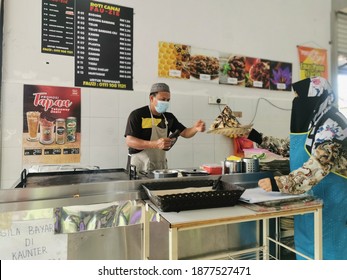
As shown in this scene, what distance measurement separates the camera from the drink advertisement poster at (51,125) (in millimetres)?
2119

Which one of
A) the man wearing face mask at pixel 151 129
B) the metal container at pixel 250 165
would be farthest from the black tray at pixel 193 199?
the man wearing face mask at pixel 151 129

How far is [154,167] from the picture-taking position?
218 centimetres

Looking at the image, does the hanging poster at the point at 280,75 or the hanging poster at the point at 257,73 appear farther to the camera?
the hanging poster at the point at 280,75

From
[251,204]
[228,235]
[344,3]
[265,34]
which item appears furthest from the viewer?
[344,3]

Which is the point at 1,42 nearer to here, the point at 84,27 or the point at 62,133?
the point at 84,27

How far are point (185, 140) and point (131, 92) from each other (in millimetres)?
728

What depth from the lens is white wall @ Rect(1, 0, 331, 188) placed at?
2.09 meters

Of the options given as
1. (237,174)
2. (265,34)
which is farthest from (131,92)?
(265,34)

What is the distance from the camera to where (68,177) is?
5.12ft

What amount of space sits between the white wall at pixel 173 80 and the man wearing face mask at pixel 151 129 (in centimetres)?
30

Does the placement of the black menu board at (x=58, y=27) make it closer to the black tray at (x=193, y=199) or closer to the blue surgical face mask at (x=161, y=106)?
the blue surgical face mask at (x=161, y=106)

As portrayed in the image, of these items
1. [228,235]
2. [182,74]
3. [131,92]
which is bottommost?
[228,235]

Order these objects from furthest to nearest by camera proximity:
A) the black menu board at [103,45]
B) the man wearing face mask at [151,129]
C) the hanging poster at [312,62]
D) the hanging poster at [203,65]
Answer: the hanging poster at [312,62], the hanging poster at [203,65], the black menu board at [103,45], the man wearing face mask at [151,129]

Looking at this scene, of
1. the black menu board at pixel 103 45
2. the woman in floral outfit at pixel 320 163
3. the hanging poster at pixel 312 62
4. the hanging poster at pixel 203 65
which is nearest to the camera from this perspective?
the woman in floral outfit at pixel 320 163
